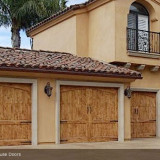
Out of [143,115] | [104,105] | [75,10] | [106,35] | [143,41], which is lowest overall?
[143,115]

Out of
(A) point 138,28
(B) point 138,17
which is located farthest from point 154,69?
(B) point 138,17

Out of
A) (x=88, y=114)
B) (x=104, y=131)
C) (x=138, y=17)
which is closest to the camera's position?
(x=88, y=114)

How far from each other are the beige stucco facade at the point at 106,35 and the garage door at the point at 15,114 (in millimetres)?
4391

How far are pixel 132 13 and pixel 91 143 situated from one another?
7.01m

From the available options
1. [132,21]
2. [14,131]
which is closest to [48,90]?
[14,131]

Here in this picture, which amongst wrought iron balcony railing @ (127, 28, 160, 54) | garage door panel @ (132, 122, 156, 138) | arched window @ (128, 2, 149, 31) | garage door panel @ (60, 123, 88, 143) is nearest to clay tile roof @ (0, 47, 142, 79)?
wrought iron balcony railing @ (127, 28, 160, 54)

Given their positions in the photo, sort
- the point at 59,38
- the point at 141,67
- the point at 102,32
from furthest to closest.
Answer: the point at 59,38 → the point at 102,32 → the point at 141,67

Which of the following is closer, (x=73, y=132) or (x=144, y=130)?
(x=73, y=132)

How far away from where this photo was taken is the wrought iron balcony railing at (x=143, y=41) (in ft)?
61.0

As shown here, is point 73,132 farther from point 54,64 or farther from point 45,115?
point 54,64

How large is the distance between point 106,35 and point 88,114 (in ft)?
13.5

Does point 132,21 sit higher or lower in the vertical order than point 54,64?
higher

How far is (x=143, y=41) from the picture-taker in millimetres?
19047
